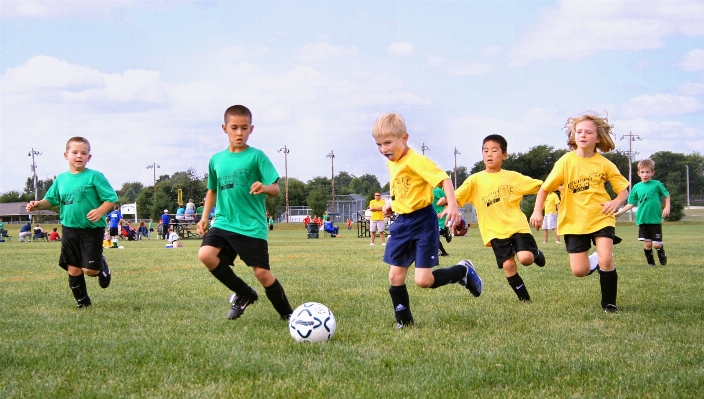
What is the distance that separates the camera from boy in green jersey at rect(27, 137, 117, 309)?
7383mm

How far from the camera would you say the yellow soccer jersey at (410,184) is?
5645 mm

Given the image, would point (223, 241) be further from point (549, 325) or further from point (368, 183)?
point (368, 183)

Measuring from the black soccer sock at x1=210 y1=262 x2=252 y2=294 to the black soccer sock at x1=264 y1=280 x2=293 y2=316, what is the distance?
289 millimetres

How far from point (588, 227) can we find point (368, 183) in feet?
427

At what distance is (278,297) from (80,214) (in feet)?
9.15

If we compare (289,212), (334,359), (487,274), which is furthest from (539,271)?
(289,212)

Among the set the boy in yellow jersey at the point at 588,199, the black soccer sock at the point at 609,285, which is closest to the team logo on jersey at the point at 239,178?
the boy in yellow jersey at the point at 588,199

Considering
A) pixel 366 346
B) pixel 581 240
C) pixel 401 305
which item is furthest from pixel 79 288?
pixel 581 240

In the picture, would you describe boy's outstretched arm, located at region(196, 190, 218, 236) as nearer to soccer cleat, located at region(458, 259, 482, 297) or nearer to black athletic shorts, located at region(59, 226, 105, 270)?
black athletic shorts, located at region(59, 226, 105, 270)

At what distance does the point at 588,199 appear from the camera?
6.78 meters

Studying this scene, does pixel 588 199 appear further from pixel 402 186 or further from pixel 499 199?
pixel 402 186

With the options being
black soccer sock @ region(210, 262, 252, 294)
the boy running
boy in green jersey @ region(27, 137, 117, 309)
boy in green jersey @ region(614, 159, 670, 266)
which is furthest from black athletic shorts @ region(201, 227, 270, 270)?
boy in green jersey @ region(614, 159, 670, 266)

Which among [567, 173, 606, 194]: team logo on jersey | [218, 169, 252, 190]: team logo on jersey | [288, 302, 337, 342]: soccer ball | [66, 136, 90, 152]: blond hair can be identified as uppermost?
[66, 136, 90, 152]: blond hair

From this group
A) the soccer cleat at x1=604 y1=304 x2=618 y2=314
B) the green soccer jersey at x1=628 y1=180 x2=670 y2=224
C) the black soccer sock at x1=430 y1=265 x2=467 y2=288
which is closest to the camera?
the black soccer sock at x1=430 y1=265 x2=467 y2=288
